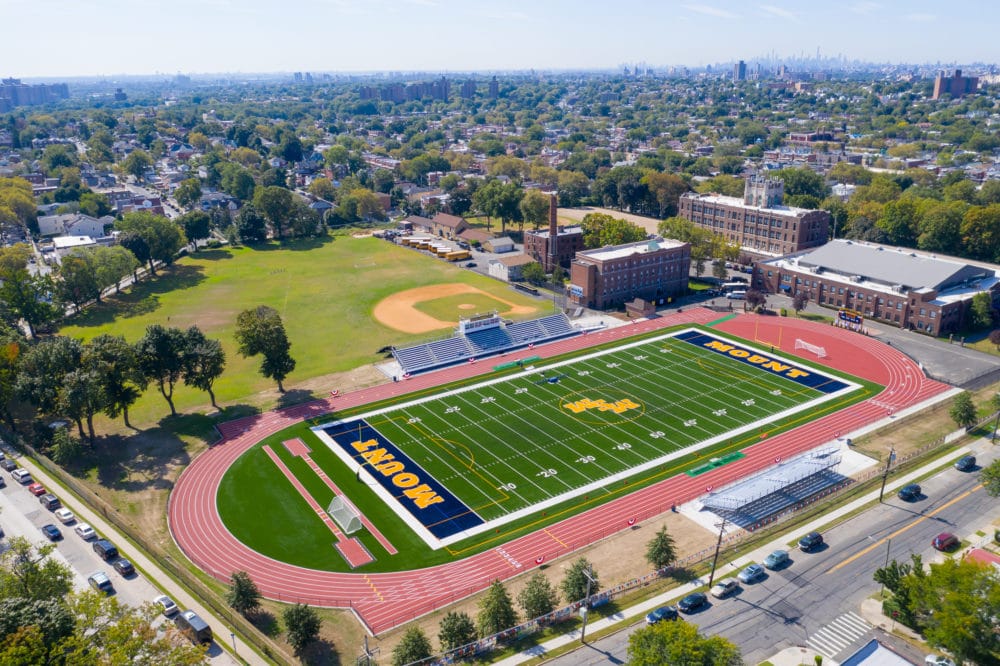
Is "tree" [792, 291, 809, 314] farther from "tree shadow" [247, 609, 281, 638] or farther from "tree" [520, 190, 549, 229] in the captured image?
"tree shadow" [247, 609, 281, 638]

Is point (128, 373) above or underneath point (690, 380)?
above

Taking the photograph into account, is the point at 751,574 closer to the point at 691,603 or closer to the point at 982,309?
the point at 691,603

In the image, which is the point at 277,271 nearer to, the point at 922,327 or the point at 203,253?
the point at 203,253

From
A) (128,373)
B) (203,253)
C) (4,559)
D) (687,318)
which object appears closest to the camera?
(4,559)

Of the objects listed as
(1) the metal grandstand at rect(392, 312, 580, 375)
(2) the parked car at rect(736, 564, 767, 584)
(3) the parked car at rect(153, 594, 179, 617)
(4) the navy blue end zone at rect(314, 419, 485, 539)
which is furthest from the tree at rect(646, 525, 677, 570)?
(1) the metal grandstand at rect(392, 312, 580, 375)

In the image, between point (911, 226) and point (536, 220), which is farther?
point (536, 220)

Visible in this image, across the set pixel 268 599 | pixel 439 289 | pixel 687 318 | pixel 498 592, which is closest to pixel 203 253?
pixel 439 289

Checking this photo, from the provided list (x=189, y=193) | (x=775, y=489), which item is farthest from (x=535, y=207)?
(x=775, y=489)
